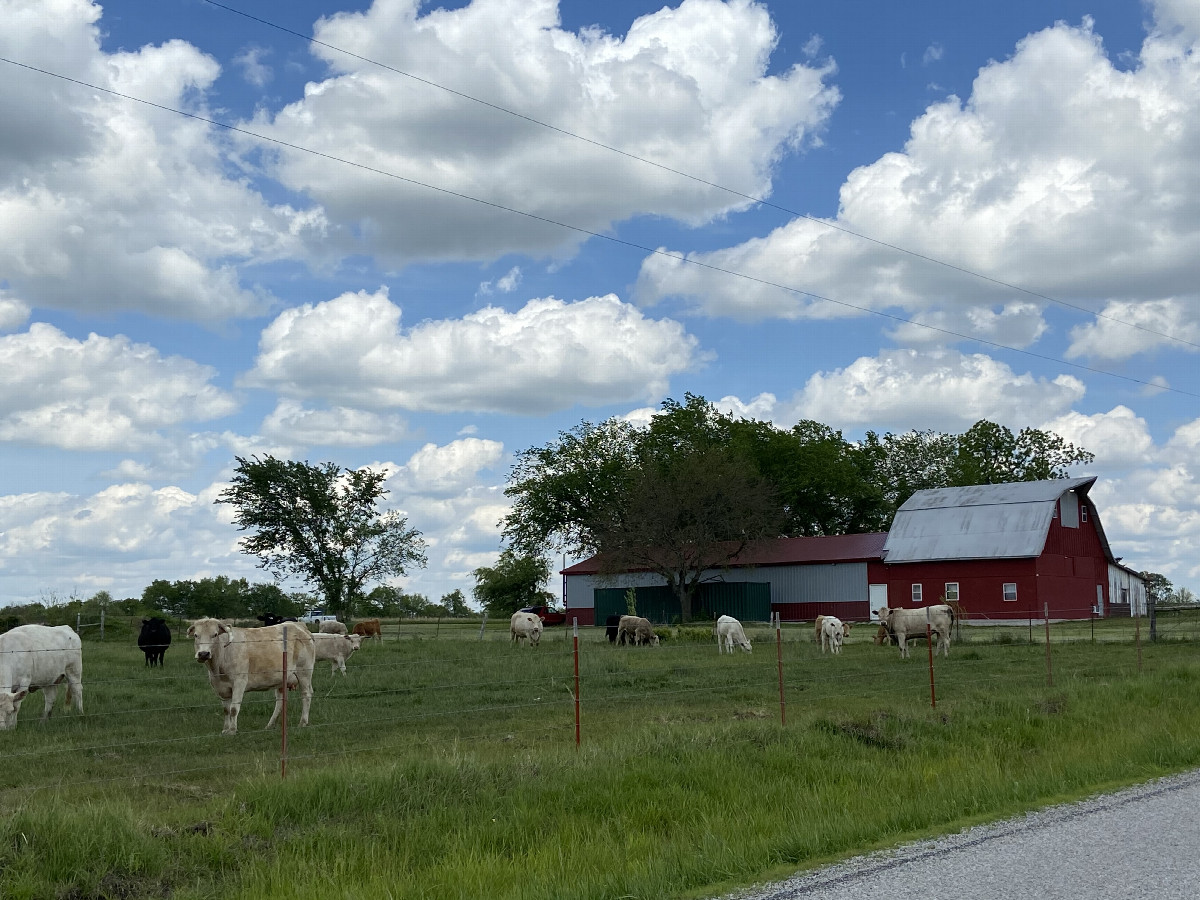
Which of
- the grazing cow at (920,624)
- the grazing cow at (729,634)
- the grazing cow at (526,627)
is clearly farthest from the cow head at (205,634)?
the grazing cow at (526,627)

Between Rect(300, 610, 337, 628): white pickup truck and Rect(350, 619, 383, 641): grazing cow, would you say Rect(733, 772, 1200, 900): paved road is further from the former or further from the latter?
Rect(350, 619, 383, 641): grazing cow

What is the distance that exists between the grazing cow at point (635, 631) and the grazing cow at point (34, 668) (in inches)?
849

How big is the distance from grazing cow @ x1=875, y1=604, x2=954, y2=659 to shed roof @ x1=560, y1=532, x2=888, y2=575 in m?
31.1

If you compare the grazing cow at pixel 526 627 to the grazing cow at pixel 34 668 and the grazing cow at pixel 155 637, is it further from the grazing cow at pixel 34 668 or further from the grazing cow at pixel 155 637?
the grazing cow at pixel 34 668

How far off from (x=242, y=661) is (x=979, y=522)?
2010 inches

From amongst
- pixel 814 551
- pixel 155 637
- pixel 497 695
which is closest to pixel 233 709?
pixel 497 695

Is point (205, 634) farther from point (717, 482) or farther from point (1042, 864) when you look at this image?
point (717, 482)

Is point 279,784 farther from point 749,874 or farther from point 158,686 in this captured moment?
point 158,686

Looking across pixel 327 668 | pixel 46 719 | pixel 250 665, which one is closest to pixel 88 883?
pixel 250 665

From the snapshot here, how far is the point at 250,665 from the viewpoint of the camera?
56.2 ft

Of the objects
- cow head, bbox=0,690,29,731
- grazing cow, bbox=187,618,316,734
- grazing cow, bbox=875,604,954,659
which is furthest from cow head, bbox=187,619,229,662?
grazing cow, bbox=875,604,954,659

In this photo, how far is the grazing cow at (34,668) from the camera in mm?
16859

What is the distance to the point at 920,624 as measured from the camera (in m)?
32.2

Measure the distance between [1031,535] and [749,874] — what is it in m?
53.6
